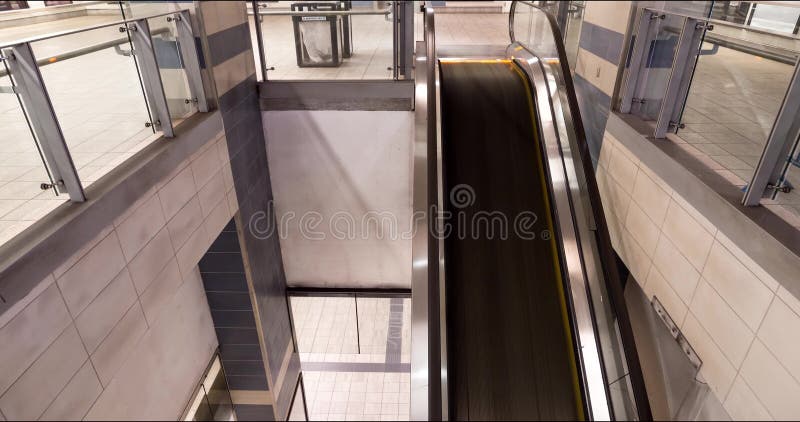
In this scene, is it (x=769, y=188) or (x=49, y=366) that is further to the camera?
(x=769, y=188)

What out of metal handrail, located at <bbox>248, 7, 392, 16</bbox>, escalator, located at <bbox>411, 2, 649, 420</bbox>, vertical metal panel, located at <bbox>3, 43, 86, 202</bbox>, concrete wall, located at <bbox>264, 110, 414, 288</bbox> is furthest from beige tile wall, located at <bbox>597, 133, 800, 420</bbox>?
vertical metal panel, located at <bbox>3, 43, 86, 202</bbox>

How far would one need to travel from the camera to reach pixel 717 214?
9.21 ft

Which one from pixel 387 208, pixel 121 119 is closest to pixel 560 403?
pixel 121 119

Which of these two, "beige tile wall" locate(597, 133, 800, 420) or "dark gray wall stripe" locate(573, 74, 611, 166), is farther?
"dark gray wall stripe" locate(573, 74, 611, 166)

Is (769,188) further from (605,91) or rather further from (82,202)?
(82,202)

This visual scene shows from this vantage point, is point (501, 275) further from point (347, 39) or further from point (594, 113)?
point (347, 39)

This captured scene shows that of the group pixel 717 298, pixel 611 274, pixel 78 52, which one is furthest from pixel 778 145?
pixel 78 52

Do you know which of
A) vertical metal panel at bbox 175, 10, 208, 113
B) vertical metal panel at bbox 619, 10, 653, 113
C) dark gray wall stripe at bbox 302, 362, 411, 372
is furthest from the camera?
dark gray wall stripe at bbox 302, 362, 411, 372

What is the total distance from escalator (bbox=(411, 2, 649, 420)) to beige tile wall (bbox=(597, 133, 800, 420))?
2.18 ft

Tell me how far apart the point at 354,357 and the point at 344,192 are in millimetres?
3459

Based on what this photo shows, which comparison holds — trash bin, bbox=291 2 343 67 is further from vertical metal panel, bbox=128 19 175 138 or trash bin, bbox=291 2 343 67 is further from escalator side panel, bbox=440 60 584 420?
vertical metal panel, bbox=128 19 175 138

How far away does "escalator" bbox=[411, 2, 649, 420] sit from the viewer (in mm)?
2656

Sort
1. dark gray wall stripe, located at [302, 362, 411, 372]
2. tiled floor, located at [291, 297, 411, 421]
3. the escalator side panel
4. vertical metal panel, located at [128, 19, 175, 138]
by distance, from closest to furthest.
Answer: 1. the escalator side panel
2. vertical metal panel, located at [128, 19, 175, 138]
3. tiled floor, located at [291, 297, 411, 421]
4. dark gray wall stripe, located at [302, 362, 411, 372]

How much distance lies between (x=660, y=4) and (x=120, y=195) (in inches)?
260
